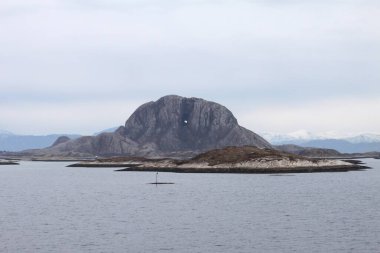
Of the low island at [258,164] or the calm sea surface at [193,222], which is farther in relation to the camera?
the low island at [258,164]

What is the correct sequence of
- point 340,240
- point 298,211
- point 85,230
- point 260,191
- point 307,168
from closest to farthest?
point 340,240
point 85,230
point 298,211
point 260,191
point 307,168

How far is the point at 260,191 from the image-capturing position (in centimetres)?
11238

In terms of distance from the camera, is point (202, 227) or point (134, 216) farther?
point (134, 216)

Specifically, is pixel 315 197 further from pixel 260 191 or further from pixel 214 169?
pixel 214 169

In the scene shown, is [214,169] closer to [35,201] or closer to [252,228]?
[35,201]

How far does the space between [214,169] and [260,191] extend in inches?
A: 3088

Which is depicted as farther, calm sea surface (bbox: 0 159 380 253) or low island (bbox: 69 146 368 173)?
low island (bbox: 69 146 368 173)

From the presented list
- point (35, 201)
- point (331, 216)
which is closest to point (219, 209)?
point (331, 216)

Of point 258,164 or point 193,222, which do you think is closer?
point 193,222

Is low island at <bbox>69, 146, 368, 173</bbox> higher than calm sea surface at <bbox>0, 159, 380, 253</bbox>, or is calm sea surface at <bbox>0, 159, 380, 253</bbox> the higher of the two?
low island at <bbox>69, 146, 368, 173</bbox>

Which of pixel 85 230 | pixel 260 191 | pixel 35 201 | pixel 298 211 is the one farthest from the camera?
pixel 260 191

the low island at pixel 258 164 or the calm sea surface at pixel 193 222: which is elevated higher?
the low island at pixel 258 164

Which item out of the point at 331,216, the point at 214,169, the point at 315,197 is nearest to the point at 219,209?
the point at 331,216

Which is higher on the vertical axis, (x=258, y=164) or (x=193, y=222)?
(x=258, y=164)
